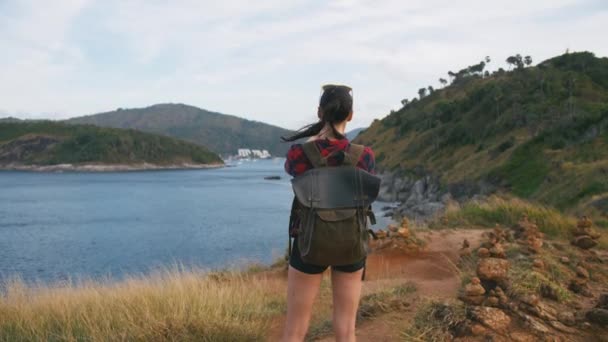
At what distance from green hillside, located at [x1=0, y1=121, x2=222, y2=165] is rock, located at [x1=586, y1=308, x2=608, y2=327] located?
149 m

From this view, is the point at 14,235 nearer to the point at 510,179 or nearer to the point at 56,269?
the point at 56,269

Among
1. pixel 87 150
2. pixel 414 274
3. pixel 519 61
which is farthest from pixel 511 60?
pixel 87 150

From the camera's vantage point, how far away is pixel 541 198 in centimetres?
2281

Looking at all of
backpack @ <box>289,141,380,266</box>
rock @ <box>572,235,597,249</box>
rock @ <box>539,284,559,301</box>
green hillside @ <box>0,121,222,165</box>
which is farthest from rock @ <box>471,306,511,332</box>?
green hillside @ <box>0,121,222,165</box>

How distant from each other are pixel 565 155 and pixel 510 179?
424cm

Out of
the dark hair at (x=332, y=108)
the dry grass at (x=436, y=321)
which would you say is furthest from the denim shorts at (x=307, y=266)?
the dry grass at (x=436, y=321)

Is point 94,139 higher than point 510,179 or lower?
higher

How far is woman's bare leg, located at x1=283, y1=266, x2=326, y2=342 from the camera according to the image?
305 cm

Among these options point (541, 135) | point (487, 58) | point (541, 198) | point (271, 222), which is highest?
point (487, 58)

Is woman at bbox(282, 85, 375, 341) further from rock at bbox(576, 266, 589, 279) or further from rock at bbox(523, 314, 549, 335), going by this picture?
rock at bbox(576, 266, 589, 279)

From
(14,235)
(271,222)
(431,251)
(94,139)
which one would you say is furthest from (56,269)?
(94,139)

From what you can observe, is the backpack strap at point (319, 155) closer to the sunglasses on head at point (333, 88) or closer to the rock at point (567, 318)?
the sunglasses on head at point (333, 88)

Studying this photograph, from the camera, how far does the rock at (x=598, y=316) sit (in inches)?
172

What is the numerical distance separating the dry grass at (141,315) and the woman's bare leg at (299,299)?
1706 millimetres
